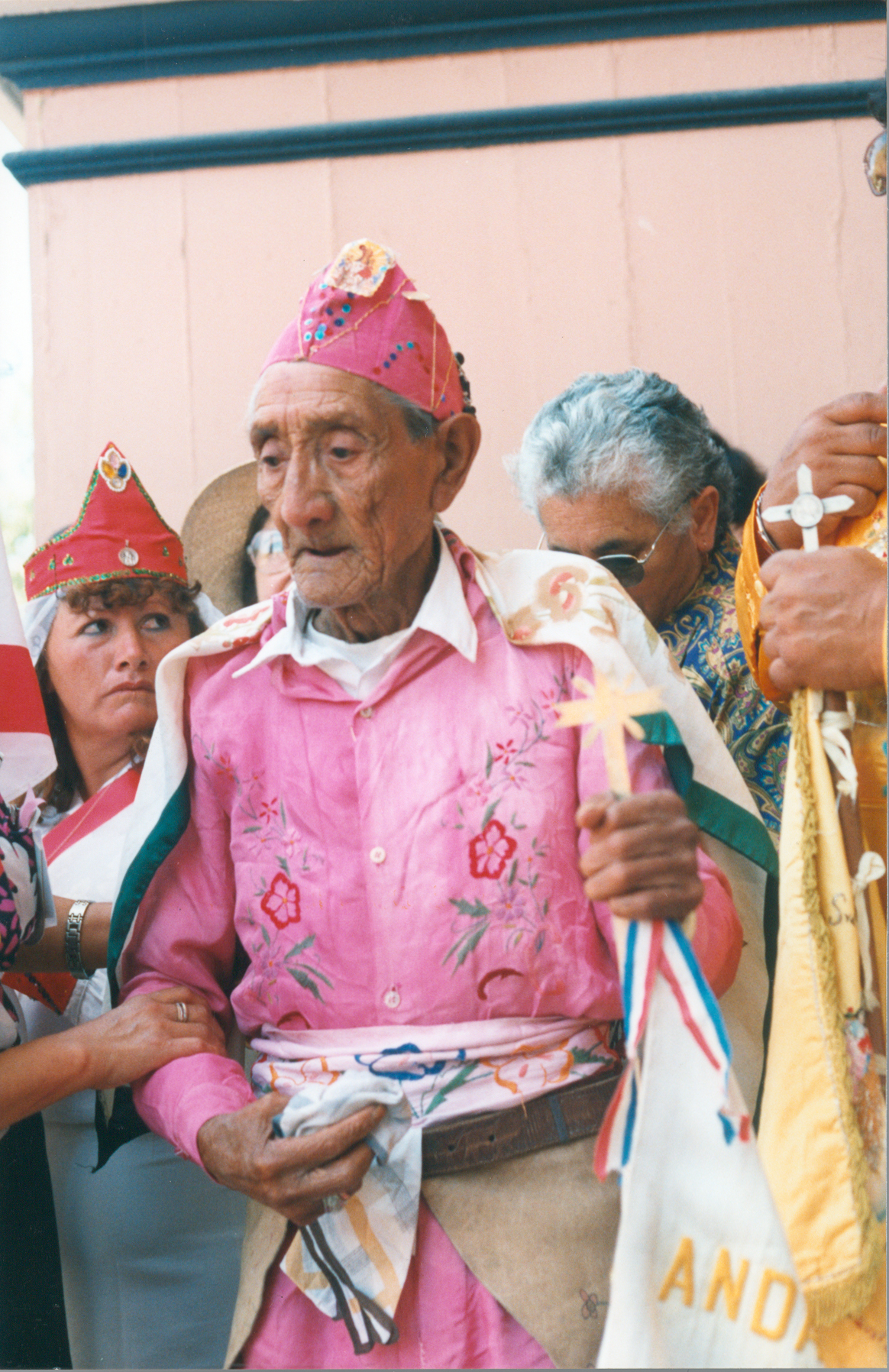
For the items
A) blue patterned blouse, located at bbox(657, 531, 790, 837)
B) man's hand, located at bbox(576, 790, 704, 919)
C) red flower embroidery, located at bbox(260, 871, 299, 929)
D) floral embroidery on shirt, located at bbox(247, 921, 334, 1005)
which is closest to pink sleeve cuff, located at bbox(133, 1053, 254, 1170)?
floral embroidery on shirt, located at bbox(247, 921, 334, 1005)

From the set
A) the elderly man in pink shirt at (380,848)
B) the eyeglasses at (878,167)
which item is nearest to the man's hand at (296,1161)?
the elderly man in pink shirt at (380,848)

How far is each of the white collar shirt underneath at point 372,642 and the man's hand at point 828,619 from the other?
413mm

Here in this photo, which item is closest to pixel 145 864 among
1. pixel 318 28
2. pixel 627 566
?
pixel 627 566

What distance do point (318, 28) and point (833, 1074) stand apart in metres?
2.42

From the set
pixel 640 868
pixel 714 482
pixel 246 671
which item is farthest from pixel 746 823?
pixel 714 482

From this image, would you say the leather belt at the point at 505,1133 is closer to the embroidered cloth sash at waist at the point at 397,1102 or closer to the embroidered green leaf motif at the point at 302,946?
the embroidered cloth sash at waist at the point at 397,1102

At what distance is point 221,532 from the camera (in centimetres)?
292

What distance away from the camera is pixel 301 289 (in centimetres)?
289

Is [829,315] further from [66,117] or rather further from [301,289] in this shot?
[66,117]

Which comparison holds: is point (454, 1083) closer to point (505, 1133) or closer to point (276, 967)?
point (505, 1133)

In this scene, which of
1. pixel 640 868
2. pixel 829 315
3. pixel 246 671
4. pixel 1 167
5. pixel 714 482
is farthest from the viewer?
pixel 1 167

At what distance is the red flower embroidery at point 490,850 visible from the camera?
162cm

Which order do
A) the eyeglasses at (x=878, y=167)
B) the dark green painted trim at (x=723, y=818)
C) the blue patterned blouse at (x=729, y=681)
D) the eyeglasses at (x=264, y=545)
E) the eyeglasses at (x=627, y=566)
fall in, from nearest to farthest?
the dark green painted trim at (x=723, y=818)
the eyeglasses at (x=878, y=167)
the blue patterned blouse at (x=729, y=681)
the eyeglasses at (x=627, y=566)
the eyeglasses at (x=264, y=545)

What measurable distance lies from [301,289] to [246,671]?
140 centimetres
